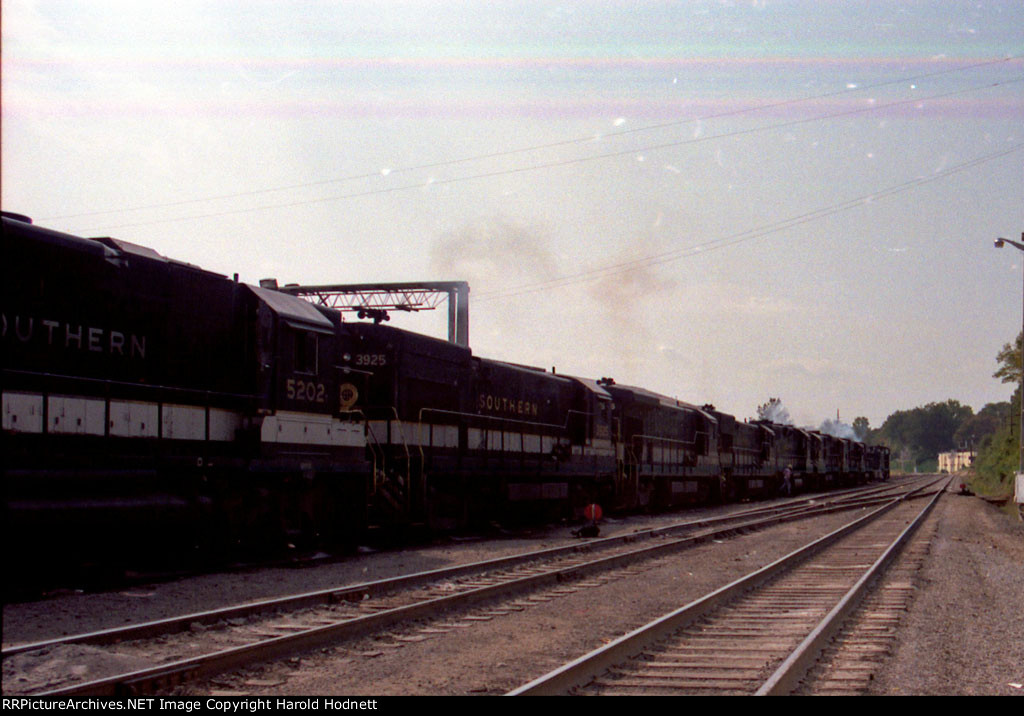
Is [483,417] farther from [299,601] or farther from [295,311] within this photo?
[299,601]

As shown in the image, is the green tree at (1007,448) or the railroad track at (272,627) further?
the green tree at (1007,448)

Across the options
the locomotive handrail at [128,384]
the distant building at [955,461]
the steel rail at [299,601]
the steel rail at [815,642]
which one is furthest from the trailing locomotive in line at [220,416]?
the distant building at [955,461]

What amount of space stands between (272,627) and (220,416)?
5.05m

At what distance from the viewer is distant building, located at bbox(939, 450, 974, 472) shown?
531 ft

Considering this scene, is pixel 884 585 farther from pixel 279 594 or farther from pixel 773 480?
pixel 773 480

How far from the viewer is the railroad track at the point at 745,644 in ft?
20.9

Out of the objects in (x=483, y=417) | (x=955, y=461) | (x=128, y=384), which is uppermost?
(x=128, y=384)

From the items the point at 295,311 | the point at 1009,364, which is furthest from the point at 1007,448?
the point at 295,311

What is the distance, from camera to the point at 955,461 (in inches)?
6865

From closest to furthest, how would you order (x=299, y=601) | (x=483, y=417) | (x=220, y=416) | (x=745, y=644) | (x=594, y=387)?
(x=745, y=644) < (x=299, y=601) < (x=220, y=416) < (x=483, y=417) < (x=594, y=387)

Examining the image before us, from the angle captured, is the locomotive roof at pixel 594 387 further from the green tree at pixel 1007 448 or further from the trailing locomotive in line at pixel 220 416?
the green tree at pixel 1007 448

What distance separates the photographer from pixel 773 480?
47.2 metres

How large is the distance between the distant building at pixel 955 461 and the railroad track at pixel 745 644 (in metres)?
156
